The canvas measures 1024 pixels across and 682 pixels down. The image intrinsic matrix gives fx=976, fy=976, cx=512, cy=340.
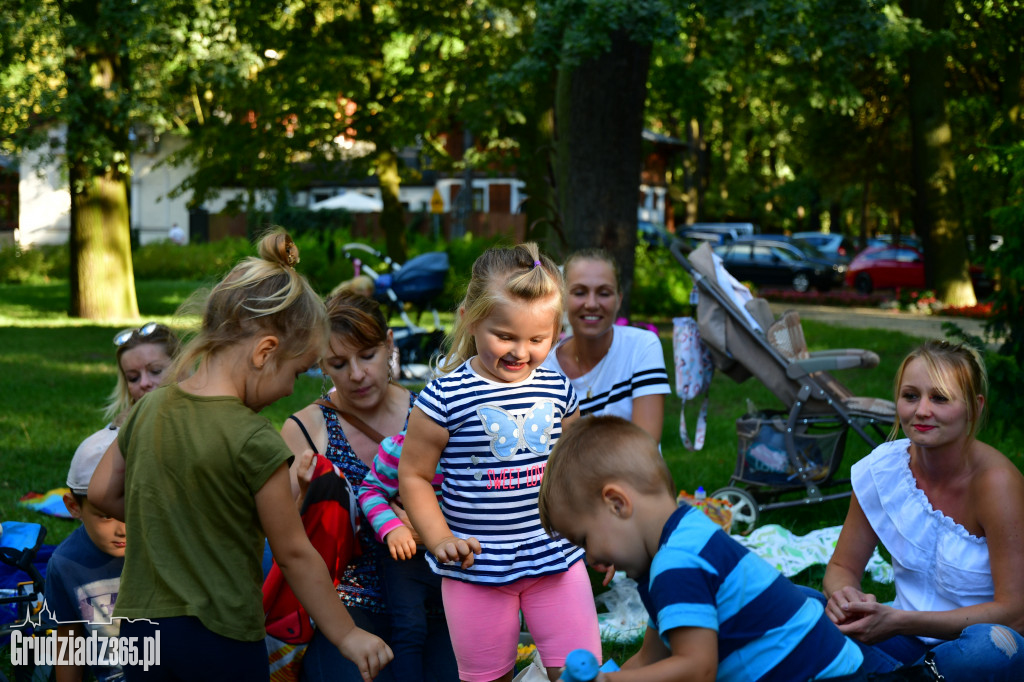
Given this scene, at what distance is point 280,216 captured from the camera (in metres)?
40.6

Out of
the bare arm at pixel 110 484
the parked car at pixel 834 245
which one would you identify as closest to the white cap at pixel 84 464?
the bare arm at pixel 110 484

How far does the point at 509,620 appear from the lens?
3.15 metres

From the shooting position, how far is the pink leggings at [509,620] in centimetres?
313

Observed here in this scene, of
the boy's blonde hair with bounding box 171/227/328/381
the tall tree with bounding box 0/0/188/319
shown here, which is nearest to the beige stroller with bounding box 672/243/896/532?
the boy's blonde hair with bounding box 171/227/328/381

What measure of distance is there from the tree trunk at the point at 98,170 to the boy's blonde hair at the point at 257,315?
45.9 feet

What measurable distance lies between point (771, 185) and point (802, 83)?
32249 millimetres

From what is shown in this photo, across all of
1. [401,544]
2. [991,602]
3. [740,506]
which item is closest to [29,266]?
[740,506]

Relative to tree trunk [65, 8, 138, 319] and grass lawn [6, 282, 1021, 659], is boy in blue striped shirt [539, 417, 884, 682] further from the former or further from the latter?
tree trunk [65, 8, 138, 319]

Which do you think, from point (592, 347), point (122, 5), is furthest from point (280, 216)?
point (592, 347)

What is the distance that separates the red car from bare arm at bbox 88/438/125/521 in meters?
26.4

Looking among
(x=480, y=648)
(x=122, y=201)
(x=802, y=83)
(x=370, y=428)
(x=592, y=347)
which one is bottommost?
(x=480, y=648)

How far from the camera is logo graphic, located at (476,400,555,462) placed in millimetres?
3145

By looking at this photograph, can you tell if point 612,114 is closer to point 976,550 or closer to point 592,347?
point 592,347

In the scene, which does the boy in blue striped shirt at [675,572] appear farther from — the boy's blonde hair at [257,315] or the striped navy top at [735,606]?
the boy's blonde hair at [257,315]
